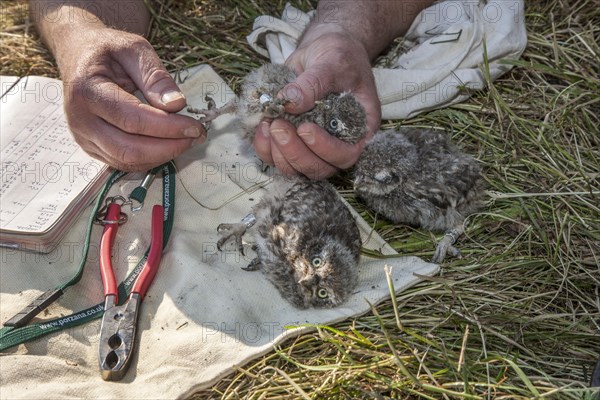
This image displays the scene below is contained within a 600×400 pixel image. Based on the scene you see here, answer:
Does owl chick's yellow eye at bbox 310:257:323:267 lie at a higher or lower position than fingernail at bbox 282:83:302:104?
lower

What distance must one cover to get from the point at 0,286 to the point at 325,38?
2.53 m

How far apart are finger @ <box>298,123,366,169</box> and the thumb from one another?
0.12 meters

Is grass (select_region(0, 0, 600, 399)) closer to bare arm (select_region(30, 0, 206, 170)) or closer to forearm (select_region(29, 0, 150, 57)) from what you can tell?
forearm (select_region(29, 0, 150, 57))

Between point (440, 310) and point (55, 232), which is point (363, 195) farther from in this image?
point (55, 232)

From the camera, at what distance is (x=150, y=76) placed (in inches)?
132

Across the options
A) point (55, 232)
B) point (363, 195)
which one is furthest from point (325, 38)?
point (55, 232)

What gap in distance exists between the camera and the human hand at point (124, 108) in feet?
10.5

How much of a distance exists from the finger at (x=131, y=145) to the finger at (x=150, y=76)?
20cm

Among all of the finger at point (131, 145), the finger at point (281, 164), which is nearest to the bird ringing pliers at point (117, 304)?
the finger at point (131, 145)

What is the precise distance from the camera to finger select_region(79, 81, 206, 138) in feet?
10.4

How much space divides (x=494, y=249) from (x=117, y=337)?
2175 millimetres

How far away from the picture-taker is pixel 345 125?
11.7ft

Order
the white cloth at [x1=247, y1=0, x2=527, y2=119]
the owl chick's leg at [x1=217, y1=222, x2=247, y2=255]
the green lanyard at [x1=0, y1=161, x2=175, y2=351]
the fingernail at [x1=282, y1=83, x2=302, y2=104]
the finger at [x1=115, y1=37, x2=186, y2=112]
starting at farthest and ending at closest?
the white cloth at [x1=247, y1=0, x2=527, y2=119] < the owl chick's leg at [x1=217, y1=222, x2=247, y2=255] < the fingernail at [x1=282, y1=83, x2=302, y2=104] < the finger at [x1=115, y1=37, x2=186, y2=112] < the green lanyard at [x1=0, y1=161, x2=175, y2=351]

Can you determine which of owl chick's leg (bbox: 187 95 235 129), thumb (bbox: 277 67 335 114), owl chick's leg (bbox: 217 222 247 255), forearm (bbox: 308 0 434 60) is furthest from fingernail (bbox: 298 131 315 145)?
forearm (bbox: 308 0 434 60)
